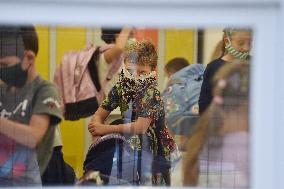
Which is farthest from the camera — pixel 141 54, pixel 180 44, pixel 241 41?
pixel 141 54

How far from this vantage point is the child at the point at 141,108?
2.65 meters

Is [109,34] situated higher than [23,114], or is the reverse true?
[109,34]

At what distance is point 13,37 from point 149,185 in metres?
1.02

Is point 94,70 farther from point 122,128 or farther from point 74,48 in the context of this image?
point 122,128

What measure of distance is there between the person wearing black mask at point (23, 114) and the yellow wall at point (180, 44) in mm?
614

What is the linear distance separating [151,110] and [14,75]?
0.74 meters

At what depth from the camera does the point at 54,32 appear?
239cm

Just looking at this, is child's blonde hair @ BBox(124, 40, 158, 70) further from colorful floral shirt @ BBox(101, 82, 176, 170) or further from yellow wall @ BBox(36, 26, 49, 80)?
yellow wall @ BBox(36, 26, 49, 80)

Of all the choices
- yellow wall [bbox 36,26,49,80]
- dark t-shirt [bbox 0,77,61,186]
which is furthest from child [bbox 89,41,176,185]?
yellow wall [bbox 36,26,49,80]

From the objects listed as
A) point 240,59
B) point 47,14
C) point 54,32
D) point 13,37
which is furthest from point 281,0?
point 13,37

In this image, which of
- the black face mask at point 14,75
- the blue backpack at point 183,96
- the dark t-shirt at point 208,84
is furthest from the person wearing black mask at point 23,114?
the dark t-shirt at point 208,84

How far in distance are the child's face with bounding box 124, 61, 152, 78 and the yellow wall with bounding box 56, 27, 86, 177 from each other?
0.91ft

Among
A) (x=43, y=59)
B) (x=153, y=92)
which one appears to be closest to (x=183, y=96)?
(x=153, y=92)

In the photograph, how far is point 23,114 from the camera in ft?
8.34
